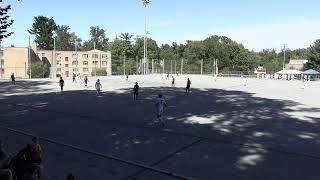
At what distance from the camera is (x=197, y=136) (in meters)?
15.7

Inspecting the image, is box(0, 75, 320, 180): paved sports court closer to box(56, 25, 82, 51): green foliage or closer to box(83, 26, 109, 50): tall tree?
box(56, 25, 82, 51): green foliage

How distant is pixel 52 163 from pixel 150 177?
317 cm

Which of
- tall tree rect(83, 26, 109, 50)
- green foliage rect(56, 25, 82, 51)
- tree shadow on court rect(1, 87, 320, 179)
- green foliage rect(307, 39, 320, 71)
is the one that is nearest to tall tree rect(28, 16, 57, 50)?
green foliage rect(56, 25, 82, 51)

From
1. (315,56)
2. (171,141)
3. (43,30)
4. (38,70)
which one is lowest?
(171,141)

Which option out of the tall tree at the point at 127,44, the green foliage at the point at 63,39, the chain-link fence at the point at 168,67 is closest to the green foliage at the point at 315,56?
the chain-link fence at the point at 168,67

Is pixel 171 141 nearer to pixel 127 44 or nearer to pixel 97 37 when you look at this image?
pixel 127 44

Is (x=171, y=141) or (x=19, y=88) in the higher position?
(x=19, y=88)

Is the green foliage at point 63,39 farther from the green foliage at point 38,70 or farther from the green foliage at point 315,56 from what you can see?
the green foliage at point 315,56

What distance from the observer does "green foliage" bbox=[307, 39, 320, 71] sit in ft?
280

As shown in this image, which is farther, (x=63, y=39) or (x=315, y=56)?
(x=63, y=39)

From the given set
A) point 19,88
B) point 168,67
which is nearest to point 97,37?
point 168,67

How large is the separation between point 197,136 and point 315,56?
3043 inches

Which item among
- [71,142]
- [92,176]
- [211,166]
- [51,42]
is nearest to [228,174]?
[211,166]

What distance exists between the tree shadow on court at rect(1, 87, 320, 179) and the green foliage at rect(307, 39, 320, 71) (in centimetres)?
6433
